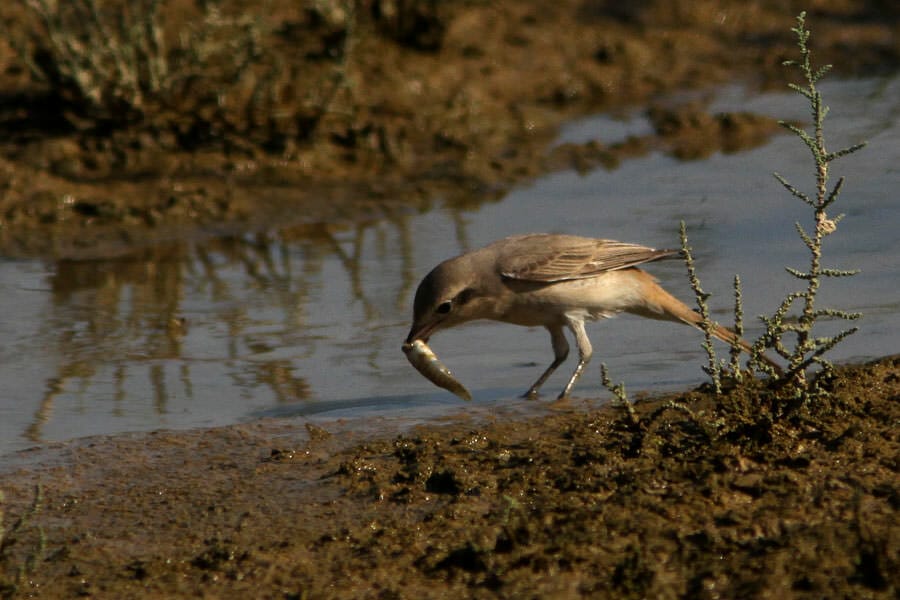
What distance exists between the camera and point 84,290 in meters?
8.64

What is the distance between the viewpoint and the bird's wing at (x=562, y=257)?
6.99 metres

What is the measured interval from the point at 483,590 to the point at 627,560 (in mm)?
421

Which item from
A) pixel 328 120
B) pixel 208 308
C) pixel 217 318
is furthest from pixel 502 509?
pixel 328 120

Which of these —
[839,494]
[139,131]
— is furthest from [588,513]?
[139,131]

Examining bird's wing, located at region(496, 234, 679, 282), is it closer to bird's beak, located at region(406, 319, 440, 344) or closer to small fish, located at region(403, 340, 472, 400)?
bird's beak, located at region(406, 319, 440, 344)

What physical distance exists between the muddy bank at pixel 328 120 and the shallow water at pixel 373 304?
39cm

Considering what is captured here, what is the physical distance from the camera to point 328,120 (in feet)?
35.3

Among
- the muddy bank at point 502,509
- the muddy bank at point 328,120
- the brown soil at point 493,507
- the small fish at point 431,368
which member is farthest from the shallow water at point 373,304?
the muddy bank at point 502,509

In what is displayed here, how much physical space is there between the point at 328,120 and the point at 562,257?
13.3 feet

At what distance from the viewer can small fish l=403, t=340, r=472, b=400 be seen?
6258mm

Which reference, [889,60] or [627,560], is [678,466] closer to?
[627,560]

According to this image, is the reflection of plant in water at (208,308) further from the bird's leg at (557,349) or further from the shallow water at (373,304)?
the bird's leg at (557,349)

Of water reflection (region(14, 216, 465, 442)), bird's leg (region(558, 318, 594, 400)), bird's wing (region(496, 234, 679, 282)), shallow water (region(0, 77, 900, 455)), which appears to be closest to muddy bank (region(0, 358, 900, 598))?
shallow water (region(0, 77, 900, 455))

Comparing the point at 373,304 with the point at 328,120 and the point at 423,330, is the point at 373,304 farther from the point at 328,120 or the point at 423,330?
the point at 328,120
